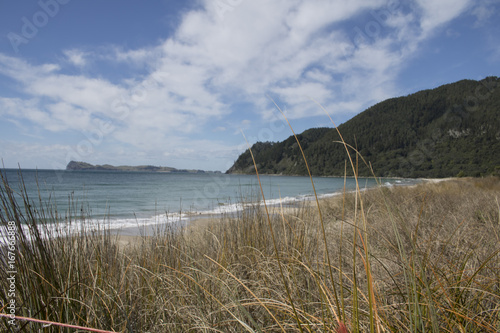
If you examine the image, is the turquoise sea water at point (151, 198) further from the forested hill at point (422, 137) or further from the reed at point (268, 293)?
the forested hill at point (422, 137)

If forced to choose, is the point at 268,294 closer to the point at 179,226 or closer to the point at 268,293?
the point at 268,293

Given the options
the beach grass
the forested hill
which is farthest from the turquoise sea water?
the forested hill

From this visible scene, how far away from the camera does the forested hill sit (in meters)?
42.8

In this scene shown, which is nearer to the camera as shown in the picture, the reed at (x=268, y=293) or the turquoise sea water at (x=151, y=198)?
Answer: the reed at (x=268, y=293)

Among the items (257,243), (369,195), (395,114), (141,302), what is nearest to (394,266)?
(257,243)

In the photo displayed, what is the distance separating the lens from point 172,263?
260 centimetres

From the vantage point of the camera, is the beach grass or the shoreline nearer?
the beach grass

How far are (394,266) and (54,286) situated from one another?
240 centimetres

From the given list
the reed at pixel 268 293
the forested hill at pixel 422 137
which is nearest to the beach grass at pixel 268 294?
the reed at pixel 268 293

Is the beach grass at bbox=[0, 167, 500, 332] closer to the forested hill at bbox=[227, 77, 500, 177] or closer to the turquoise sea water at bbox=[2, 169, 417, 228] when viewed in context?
the turquoise sea water at bbox=[2, 169, 417, 228]

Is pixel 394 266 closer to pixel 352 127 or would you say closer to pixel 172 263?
pixel 172 263

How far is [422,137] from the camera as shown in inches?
2271

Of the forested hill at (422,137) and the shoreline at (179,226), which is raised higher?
the forested hill at (422,137)

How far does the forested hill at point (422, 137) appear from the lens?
42.8 metres
